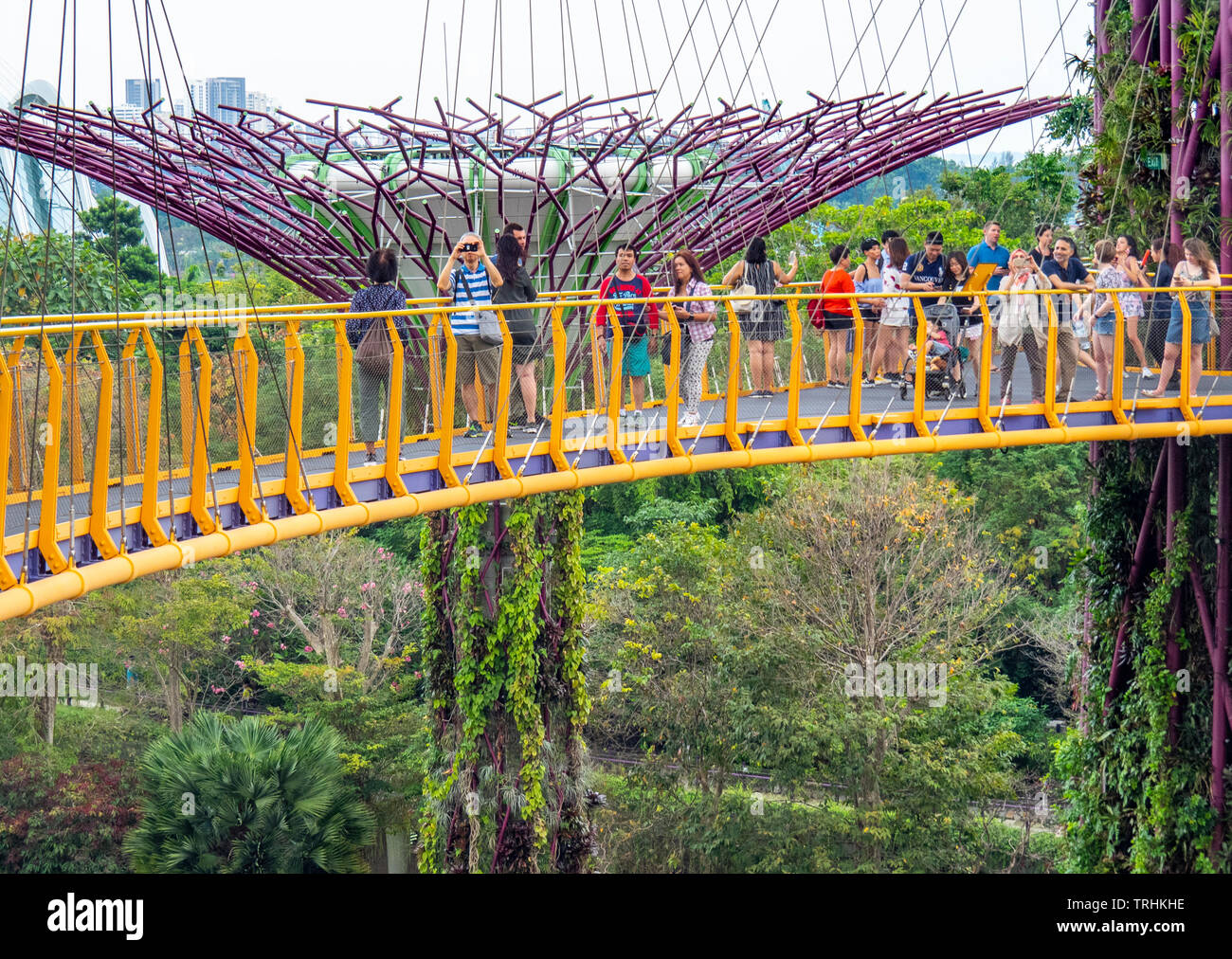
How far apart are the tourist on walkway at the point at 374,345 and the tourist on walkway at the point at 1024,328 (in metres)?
4.55

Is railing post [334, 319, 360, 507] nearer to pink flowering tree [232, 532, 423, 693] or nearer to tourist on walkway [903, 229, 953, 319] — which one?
tourist on walkway [903, 229, 953, 319]

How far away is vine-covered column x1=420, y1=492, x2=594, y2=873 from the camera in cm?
1692

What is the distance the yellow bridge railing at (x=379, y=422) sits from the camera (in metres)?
7.11

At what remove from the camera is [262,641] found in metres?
29.6

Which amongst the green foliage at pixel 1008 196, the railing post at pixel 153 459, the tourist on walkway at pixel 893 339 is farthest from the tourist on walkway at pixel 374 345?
the green foliage at pixel 1008 196

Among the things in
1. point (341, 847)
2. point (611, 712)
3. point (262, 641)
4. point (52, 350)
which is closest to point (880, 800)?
point (611, 712)

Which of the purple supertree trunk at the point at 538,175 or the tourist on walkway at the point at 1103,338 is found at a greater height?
the purple supertree trunk at the point at 538,175

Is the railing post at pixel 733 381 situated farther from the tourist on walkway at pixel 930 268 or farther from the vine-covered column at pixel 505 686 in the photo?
the vine-covered column at pixel 505 686

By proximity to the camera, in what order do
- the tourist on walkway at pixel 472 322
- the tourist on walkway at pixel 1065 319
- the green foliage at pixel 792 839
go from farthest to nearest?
the green foliage at pixel 792 839, the tourist on walkway at pixel 1065 319, the tourist on walkway at pixel 472 322

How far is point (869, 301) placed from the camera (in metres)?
11.7
